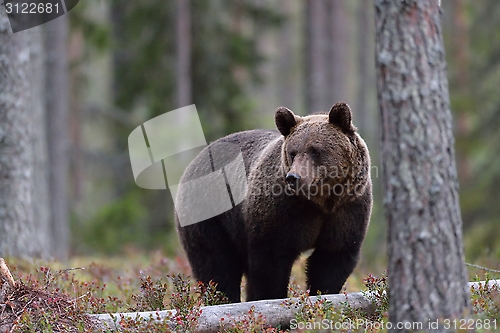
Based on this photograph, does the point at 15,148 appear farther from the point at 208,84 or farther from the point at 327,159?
the point at 208,84

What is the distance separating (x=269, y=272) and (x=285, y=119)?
5.10 ft

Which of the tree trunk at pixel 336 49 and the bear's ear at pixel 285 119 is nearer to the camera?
the bear's ear at pixel 285 119

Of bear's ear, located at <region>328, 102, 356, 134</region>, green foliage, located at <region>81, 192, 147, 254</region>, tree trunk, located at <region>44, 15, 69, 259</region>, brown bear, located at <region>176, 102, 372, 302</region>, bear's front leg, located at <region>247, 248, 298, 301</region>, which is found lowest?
bear's front leg, located at <region>247, 248, 298, 301</region>

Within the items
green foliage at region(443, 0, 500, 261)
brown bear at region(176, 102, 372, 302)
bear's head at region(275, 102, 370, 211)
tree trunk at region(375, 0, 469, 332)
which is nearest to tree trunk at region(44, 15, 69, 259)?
green foliage at region(443, 0, 500, 261)

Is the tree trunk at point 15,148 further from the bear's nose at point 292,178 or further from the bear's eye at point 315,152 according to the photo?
the bear's eye at point 315,152

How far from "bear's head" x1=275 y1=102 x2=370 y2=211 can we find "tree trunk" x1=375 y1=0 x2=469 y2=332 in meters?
1.55

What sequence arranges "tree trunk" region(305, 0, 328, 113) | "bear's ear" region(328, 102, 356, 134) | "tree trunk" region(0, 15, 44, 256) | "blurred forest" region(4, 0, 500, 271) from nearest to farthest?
"bear's ear" region(328, 102, 356, 134) → "tree trunk" region(0, 15, 44, 256) → "blurred forest" region(4, 0, 500, 271) → "tree trunk" region(305, 0, 328, 113)

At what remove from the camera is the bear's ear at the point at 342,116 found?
609 centimetres

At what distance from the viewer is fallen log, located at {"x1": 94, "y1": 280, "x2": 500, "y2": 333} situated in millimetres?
5270

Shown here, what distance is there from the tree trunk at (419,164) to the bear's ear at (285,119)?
1.99 m

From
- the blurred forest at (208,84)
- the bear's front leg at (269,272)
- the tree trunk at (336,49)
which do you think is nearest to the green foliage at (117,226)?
the blurred forest at (208,84)

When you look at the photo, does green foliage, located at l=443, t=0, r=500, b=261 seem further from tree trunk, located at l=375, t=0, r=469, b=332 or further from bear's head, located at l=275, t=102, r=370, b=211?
tree trunk, located at l=375, t=0, r=469, b=332

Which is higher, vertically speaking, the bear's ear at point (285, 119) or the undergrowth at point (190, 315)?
the bear's ear at point (285, 119)

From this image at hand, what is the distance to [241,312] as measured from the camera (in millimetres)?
5492
